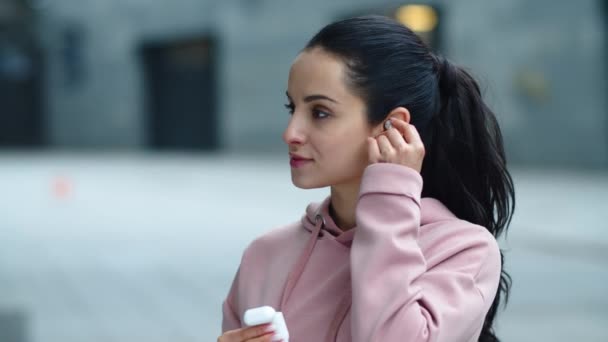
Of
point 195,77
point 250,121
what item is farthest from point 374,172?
point 195,77

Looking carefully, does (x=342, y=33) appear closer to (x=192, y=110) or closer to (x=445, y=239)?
(x=445, y=239)

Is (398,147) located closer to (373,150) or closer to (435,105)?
(373,150)

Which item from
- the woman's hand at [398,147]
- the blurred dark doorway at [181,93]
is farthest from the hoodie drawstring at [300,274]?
the blurred dark doorway at [181,93]

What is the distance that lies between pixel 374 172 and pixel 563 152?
1550 centimetres

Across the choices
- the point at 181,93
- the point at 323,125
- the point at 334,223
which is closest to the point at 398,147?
the point at 323,125

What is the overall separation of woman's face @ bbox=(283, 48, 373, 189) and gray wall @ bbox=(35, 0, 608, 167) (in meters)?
8.73

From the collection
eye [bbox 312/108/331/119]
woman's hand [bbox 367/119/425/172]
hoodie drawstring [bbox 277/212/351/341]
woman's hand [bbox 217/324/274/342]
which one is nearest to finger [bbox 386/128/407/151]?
woman's hand [bbox 367/119/425/172]

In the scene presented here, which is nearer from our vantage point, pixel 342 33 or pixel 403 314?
pixel 403 314

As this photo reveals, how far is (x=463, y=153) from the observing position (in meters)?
1.91

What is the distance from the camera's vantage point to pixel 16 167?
19.6 m

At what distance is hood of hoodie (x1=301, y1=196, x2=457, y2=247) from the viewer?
1.79m

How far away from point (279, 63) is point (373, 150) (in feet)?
68.2

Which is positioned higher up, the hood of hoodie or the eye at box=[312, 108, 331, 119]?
the eye at box=[312, 108, 331, 119]

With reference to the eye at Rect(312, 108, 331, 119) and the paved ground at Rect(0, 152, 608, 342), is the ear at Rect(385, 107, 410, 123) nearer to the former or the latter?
the eye at Rect(312, 108, 331, 119)
